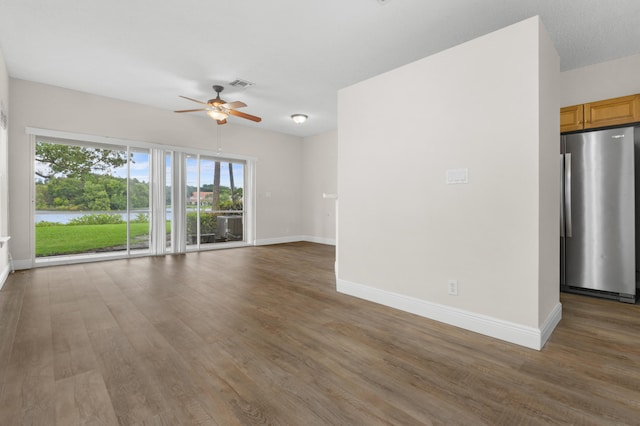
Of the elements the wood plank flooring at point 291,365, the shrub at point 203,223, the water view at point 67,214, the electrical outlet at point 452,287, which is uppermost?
the water view at point 67,214

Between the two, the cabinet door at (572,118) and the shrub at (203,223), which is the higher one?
the cabinet door at (572,118)

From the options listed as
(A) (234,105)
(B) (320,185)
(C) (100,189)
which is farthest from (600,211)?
(C) (100,189)

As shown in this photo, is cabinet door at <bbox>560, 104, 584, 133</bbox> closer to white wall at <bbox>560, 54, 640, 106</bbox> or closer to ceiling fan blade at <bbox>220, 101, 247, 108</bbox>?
white wall at <bbox>560, 54, 640, 106</bbox>

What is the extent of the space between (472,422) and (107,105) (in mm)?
6753

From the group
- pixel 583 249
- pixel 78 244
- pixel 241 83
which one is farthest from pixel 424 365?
pixel 78 244

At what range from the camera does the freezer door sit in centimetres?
333

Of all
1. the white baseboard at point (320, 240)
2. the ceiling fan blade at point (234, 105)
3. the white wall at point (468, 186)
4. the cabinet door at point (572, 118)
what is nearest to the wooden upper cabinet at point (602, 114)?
the cabinet door at point (572, 118)

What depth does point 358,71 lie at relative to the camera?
4.41 metres

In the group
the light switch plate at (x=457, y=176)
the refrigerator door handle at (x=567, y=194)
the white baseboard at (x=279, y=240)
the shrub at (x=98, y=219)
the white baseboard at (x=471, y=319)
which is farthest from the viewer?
the white baseboard at (x=279, y=240)

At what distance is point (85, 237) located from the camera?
7465 millimetres

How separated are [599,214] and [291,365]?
3.83 m

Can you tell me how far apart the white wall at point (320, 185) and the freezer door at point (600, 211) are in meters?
4.91

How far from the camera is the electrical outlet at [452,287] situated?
2643mm

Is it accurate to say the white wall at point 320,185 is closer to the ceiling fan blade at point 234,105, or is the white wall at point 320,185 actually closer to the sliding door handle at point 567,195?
the ceiling fan blade at point 234,105
